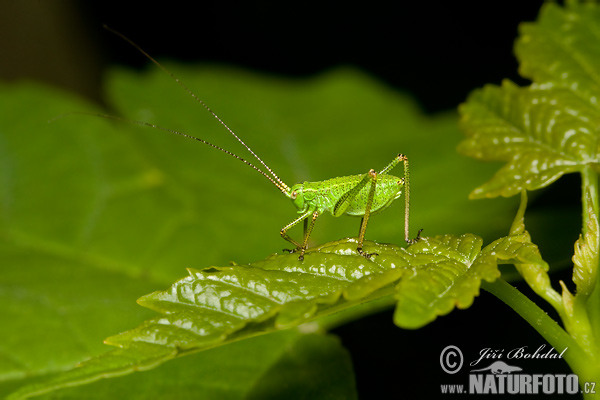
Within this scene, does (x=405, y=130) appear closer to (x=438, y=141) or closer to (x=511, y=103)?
(x=438, y=141)

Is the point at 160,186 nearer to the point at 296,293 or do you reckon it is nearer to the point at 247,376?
the point at 247,376

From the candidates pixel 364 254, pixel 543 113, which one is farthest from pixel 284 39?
pixel 364 254

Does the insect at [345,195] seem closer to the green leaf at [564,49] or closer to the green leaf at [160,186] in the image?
the green leaf at [160,186]

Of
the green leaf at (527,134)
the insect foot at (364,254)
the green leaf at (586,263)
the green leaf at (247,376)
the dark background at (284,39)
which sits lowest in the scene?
the green leaf at (247,376)

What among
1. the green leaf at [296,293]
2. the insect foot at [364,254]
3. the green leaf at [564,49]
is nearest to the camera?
the green leaf at [296,293]

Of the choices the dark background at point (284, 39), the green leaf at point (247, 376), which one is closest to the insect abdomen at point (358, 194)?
the green leaf at point (247, 376)
